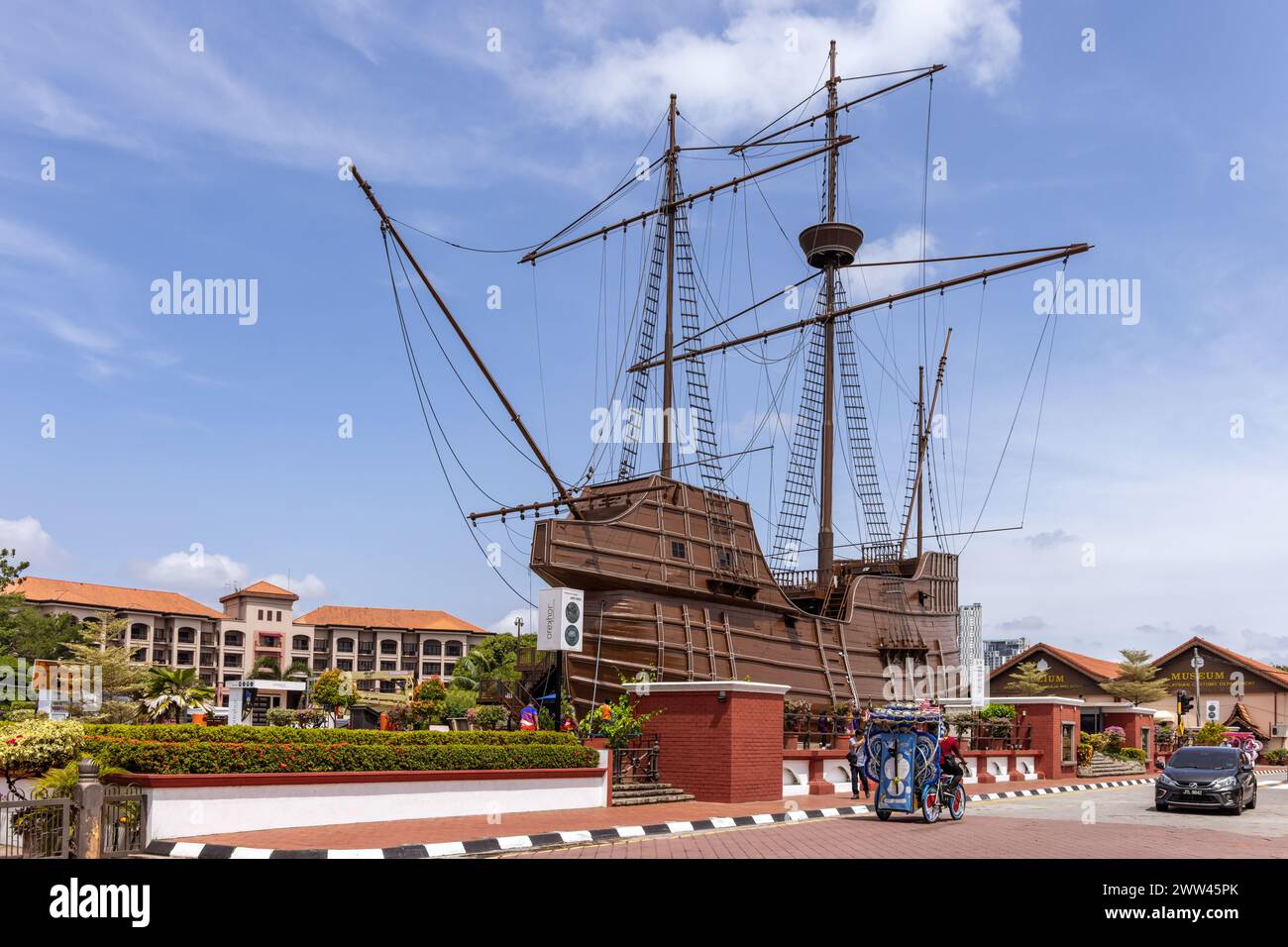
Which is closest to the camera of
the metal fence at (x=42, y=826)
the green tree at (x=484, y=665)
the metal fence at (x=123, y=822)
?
the metal fence at (x=42, y=826)

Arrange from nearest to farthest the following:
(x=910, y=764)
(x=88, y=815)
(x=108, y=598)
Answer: (x=88, y=815) → (x=910, y=764) → (x=108, y=598)

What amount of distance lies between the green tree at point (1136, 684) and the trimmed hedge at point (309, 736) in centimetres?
4743

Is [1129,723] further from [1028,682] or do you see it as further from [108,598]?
[108,598]

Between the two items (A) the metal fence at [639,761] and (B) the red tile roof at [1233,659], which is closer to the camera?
(A) the metal fence at [639,761]

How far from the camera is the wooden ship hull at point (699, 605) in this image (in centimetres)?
2917

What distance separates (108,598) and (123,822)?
90901 millimetres

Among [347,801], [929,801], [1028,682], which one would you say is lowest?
[1028,682]

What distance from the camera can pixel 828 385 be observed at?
4125 cm

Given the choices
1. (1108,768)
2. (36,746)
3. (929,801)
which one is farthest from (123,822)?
(1108,768)

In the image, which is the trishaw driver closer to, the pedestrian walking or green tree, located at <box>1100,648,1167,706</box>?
the pedestrian walking

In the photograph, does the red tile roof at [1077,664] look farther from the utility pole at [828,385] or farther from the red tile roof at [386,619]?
the red tile roof at [386,619]

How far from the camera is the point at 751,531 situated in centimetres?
3431

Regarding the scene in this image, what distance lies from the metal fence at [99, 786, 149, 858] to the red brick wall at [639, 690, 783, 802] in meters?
9.33

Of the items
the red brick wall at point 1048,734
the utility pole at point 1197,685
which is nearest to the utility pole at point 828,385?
the red brick wall at point 1048,734
